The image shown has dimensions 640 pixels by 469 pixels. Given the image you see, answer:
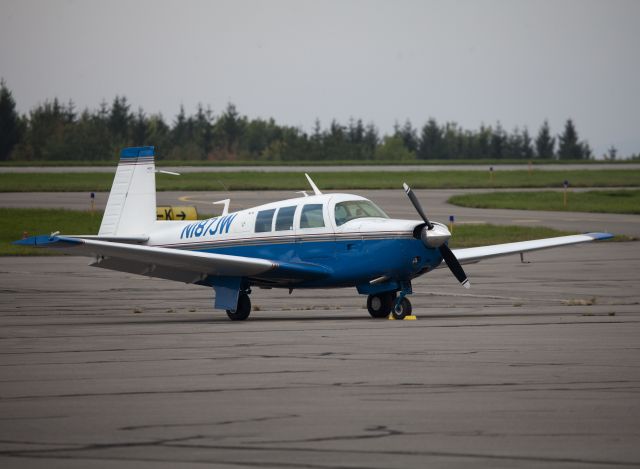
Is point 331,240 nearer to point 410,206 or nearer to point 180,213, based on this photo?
point 180,213

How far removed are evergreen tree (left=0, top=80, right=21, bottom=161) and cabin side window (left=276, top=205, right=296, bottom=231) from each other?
93168 millimetres

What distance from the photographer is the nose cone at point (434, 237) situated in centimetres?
1800

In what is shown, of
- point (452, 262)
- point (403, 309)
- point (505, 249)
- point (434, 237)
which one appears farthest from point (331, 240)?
point (505, 249)

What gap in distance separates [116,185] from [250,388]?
11.9m

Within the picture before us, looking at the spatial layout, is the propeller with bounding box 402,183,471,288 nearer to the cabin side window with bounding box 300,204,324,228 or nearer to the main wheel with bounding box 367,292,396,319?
the main wheel with bounding box 367,292,396,319

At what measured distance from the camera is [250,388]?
10.8 m

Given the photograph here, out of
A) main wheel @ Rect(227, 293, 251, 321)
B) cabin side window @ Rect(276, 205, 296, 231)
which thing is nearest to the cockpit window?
cabin side window @ Rect(276, 205, 296, 231)

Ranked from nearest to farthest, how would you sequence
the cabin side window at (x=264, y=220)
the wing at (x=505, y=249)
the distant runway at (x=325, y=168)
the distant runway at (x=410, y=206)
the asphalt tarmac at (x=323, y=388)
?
the asphalt tarmac at (x=323, y=388)
the cabin side window at (x=264, y=220)
the wing at (x=505, y=249)
the distant runway at (x=410, y=206)
the distant runway at (x=325, y=168)

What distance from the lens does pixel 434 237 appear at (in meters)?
18.0

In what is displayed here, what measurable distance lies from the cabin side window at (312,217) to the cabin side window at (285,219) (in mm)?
234

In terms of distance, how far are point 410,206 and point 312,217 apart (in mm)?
32181

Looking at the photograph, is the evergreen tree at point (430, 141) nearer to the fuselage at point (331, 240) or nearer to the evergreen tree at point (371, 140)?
the evergreen tree at point (371, 140)

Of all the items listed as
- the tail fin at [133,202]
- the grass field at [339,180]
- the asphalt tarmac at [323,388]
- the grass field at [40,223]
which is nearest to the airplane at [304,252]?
the asphalt tarmac at [323,388]

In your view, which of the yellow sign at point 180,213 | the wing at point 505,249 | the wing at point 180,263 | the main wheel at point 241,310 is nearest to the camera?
the wing at point 180,263
